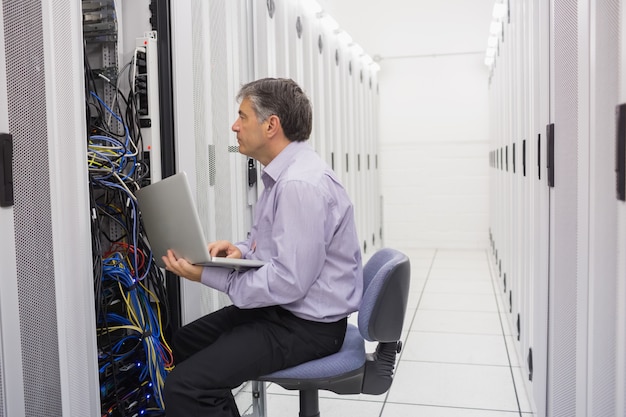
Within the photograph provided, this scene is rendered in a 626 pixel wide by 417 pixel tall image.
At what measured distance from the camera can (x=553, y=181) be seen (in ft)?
6.48

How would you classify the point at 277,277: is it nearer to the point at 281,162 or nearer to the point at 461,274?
the point at 281,162

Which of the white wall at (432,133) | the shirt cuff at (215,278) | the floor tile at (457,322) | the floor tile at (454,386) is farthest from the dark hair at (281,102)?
the white wall at (432,133)

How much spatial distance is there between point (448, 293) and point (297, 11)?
2.85m

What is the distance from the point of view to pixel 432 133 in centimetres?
819

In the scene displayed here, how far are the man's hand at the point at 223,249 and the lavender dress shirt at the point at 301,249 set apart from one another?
8 centimetres

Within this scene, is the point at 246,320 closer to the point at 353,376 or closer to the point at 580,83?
the point at 353,376

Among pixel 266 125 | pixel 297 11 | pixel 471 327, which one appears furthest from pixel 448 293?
pixel 266 125

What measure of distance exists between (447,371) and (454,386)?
0.79 feet

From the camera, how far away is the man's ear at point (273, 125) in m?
1.89

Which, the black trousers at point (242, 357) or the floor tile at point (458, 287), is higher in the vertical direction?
the black trousers at point (242, 357)

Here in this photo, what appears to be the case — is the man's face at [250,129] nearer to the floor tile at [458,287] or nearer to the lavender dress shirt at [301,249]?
the lavender dress shirt at [301,249]

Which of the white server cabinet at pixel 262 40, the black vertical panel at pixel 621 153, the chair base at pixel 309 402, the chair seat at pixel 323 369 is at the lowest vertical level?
the chair base at pixel 309 402

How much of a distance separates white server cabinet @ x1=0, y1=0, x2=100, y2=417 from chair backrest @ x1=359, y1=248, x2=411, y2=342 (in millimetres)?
795

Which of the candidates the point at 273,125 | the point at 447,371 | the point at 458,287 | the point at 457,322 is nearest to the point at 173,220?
the point at 273,125
